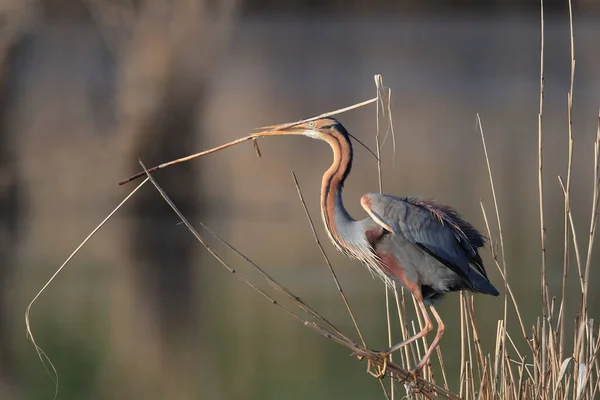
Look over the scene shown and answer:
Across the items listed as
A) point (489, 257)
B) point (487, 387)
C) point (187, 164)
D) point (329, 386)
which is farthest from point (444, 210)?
point (187, 164)

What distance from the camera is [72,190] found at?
951 cm

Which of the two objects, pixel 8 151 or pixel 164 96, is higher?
pixel 164 96

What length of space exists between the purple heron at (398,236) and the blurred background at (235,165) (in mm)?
2190

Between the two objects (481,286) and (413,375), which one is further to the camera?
(481,286)

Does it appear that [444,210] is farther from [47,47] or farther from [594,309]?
[47,47]

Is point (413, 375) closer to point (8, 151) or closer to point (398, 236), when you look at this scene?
point (398, 236)

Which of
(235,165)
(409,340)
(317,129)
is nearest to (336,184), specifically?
(317,129)

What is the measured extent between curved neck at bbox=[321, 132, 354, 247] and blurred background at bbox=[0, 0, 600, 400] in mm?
2240

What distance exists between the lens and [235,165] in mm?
10562

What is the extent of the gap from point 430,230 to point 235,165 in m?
8.00

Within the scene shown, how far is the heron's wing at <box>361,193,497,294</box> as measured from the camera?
2.61 meters

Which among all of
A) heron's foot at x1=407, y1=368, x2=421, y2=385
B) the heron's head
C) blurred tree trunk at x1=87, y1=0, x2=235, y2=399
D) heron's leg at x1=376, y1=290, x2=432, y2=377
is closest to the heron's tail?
heron's leg at x1=376, y1=290, x2=432, y2=377

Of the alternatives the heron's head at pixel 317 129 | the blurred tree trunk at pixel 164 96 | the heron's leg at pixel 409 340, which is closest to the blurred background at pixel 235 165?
the blurred tree trunk at pixel 164 96

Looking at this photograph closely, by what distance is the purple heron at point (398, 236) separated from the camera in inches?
103
